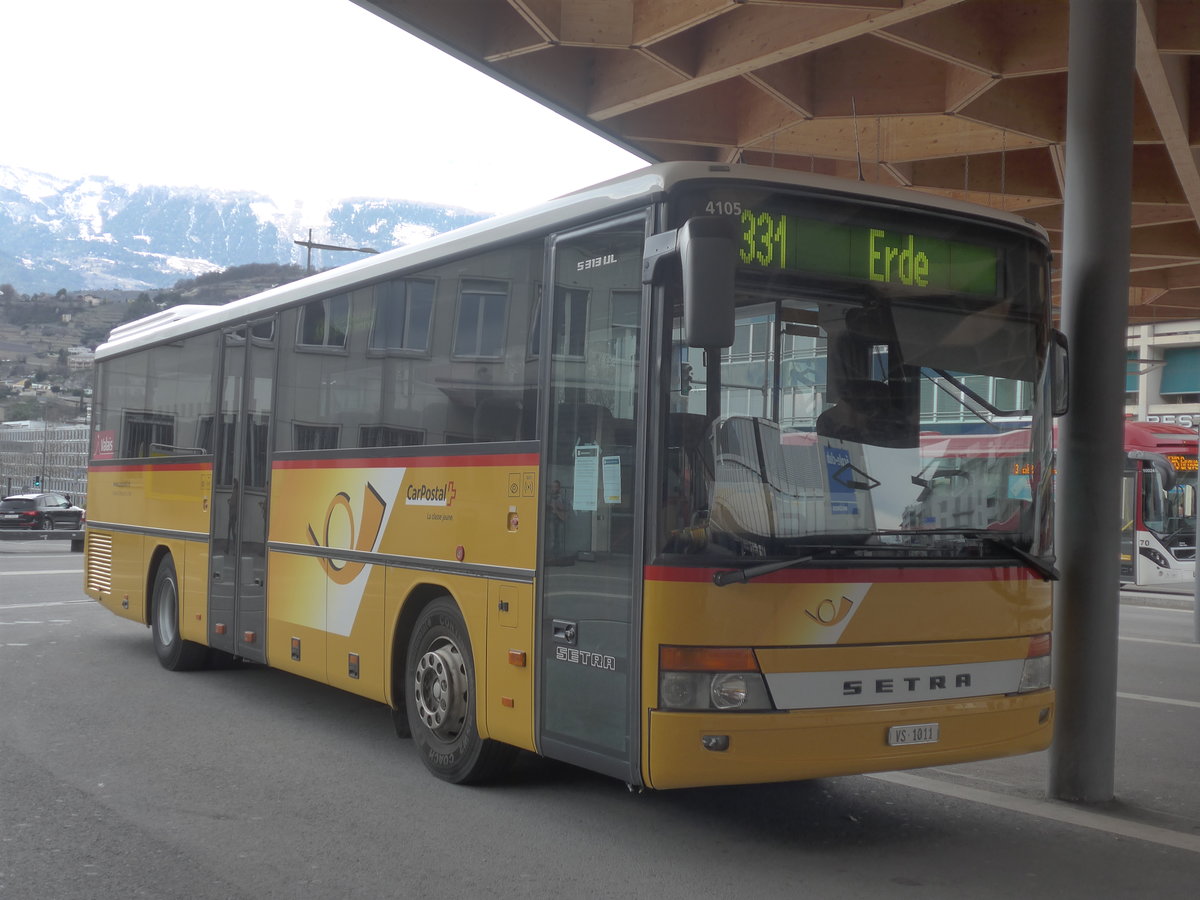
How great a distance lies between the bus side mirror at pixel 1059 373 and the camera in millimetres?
6738

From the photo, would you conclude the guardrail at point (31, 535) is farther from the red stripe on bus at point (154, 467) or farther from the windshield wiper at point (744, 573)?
the windshield wiper at point (744, 573)

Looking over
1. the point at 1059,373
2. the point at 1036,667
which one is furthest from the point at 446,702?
the point at 1059,373

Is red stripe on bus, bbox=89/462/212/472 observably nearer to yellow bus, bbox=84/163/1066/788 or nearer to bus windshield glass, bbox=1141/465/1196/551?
yellow bus, bbox=84/163/1066/788

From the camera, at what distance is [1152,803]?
7.37 metres

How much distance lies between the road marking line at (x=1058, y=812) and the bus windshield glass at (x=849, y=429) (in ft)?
5.38

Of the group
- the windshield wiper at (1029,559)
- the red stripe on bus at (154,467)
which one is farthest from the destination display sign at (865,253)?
the red stripe on bus at (154,467)

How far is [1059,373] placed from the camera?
6852mm

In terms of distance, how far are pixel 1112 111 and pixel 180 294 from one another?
2719 inches

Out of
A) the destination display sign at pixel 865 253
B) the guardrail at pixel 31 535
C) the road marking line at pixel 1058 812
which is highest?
the destination display sign at pixel 865 253

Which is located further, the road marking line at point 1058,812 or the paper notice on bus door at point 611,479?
the road marking line at point 1058,812

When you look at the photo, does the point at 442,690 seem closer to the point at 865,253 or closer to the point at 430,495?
the point at 430,495

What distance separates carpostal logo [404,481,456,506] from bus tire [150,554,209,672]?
485 cm

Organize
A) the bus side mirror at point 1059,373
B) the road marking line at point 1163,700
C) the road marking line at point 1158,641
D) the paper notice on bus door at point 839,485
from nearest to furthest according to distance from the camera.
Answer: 1. the paper notice on bus door at point 839,485
2. the bus side mirror at point 1059,373
3. the road marking line at point 1163,700
4. the road marking line at point 1158,641

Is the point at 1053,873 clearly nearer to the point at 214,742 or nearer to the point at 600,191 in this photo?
the point at 600,191
